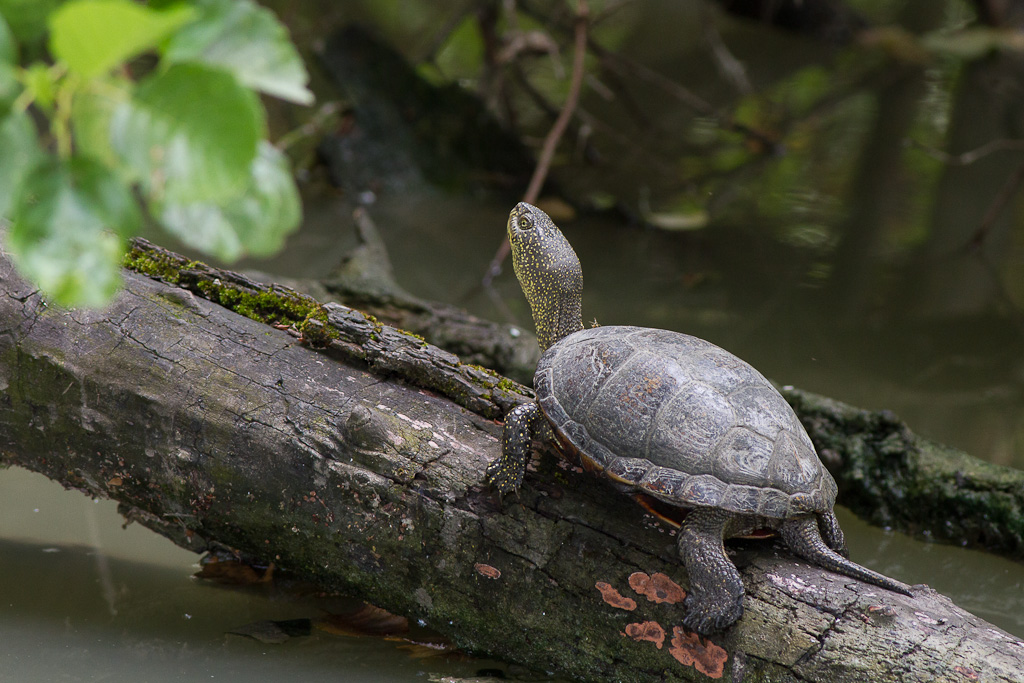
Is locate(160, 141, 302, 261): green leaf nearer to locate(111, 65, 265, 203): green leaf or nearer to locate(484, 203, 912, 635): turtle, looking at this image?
locate(111, 65, 265, 203): green leaf

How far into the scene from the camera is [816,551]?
197cm

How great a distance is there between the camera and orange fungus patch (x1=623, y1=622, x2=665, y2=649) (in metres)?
1.92

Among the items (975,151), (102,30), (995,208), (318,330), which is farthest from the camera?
(975,151)

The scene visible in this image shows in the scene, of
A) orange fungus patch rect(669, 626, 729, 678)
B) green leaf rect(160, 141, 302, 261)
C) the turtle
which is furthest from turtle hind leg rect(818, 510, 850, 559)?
green leaf rect(160, 141, 302, 261)

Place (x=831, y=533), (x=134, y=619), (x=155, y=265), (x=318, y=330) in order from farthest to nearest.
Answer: (x=155, y=265) → (x=318, y=330) → (x=134, y=619) → (x=831, y=533)

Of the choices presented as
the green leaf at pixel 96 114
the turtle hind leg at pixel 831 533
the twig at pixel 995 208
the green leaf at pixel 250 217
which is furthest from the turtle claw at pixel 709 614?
the twig at pixel 995 208

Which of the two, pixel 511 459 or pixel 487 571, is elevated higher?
pixel 511 459

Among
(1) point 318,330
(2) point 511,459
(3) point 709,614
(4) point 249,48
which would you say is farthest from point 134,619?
(4) point 249,48

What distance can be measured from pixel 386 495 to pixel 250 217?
5.19 feet

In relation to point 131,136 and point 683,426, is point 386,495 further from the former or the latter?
point 131,136

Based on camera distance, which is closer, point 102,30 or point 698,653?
point 102,30

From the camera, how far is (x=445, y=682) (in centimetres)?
203

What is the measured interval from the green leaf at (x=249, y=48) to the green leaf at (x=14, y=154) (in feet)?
0.39

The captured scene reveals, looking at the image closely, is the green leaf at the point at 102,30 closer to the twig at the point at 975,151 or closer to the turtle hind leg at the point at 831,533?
the turtle hind leg at the point at 831,533
